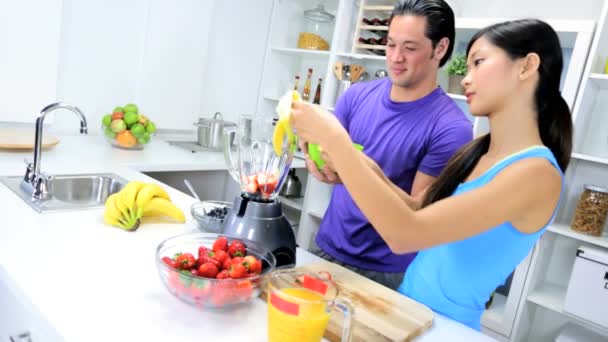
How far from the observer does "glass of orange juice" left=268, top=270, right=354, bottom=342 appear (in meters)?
0.73

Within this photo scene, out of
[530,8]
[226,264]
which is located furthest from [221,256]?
[530,8]

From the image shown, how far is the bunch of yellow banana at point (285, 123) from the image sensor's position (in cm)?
94

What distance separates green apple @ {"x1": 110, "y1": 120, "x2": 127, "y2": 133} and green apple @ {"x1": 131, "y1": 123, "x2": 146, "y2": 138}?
0.05m

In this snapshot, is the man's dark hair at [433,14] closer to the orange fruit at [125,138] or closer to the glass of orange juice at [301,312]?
the glass of orange juice at [301,312]

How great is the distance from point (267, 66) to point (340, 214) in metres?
2.04

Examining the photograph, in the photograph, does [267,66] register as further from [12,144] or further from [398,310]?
[398,310]

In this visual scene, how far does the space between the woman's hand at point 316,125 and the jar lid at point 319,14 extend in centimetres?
237

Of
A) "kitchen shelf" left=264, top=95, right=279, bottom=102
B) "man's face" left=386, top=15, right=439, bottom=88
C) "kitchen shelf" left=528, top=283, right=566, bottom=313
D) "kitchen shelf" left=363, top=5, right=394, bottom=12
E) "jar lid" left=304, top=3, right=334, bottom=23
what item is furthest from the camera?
"kitchen shelf" left=264, top=95, right=279, bottom=102

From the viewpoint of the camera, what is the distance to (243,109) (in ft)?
10.8

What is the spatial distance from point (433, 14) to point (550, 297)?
5.21 ft

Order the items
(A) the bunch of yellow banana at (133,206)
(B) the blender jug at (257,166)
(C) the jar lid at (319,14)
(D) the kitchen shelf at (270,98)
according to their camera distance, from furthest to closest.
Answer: (D) the kitchen shelf at (270,98) → (C) the jar lid at (319,14) → (A) the bunch of yellow banana at (133,206) → (B) the blender jug at (257,166)

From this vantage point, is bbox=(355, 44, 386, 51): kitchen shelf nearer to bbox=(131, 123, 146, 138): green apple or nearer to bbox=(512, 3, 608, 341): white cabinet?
bbox=(512, 3, 608, 341): white cabinet

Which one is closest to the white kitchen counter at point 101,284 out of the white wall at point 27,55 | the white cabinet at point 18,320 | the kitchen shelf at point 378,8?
the white cabinet at point 18,320

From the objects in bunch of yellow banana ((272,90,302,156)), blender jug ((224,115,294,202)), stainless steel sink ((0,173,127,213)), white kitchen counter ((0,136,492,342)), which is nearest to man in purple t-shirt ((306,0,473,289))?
white kitchen counter ((0,136,492,342))
